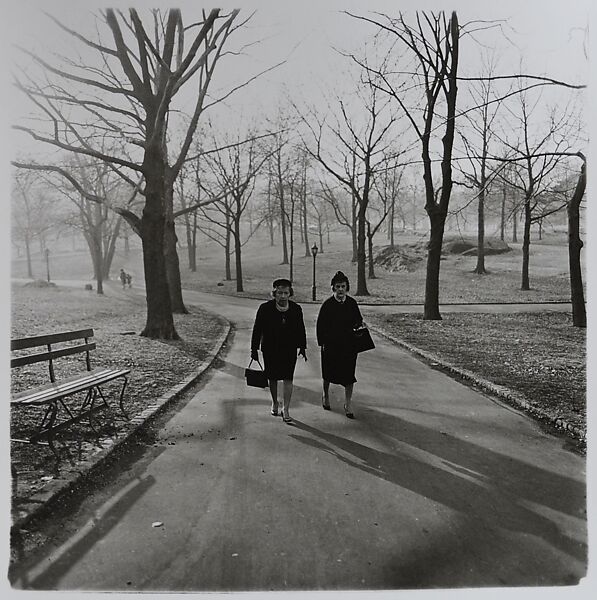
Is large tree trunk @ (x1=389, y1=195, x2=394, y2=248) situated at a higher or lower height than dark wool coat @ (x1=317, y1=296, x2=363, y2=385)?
higher

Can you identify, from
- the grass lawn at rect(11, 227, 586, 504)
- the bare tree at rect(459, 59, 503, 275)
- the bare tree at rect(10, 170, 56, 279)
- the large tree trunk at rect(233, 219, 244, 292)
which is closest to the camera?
the bare tree at rect(10, 170, 56, 279)

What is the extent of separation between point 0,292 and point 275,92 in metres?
2.67

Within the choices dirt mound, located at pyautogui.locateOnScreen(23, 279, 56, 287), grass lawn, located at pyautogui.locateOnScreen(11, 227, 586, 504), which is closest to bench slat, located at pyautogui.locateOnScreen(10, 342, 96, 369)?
grass lawn, located at pyautogui.locateOnScreen(11, 227, 586, 504)

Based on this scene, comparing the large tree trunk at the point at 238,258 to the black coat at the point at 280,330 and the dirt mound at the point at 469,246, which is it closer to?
the dirt mound at the point at 469,246

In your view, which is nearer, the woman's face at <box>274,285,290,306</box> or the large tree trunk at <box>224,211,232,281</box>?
the woman's face at <box>274,285,290,306</box>

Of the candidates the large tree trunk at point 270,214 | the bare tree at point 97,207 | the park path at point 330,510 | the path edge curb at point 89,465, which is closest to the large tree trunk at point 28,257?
the bare tree at point 97,207

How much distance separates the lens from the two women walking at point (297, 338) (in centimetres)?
391

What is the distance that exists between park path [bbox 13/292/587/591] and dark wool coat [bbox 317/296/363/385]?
0.35 metres

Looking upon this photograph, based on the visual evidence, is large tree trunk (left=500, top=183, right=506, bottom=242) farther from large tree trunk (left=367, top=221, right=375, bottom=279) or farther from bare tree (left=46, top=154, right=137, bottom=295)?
bare tree (left=46, top=154, right=137, bottom=295)

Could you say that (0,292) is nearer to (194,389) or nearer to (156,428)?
(156,428)

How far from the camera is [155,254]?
248 inches

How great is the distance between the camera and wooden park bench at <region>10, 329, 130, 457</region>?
3.11 m

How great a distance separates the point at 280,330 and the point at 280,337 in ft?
0.18

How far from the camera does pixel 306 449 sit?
10.8 feet
